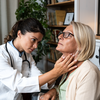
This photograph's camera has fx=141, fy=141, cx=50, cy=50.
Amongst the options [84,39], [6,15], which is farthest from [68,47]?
[6,15]

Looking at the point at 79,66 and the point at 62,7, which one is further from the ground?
the point at 62,7

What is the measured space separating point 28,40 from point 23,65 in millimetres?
331

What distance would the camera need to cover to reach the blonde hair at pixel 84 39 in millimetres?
997

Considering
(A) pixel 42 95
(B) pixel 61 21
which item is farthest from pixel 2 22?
(A) pixel 42 95

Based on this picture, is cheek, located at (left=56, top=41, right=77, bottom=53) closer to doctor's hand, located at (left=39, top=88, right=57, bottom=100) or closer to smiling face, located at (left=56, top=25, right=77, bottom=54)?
smiling face, located at (left=56, top=25, right=77, bottom=54)

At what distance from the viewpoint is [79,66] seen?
42.3 inches

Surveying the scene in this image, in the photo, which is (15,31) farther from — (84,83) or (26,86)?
(84,83)

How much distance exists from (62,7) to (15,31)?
2.18 m

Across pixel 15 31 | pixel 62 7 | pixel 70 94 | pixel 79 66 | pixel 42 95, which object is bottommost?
pixel 42 95

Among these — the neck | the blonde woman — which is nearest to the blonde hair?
the blonde woman

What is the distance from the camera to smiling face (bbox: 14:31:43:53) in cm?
134

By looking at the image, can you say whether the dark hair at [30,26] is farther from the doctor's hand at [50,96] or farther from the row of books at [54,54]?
the row of books at [54,54]

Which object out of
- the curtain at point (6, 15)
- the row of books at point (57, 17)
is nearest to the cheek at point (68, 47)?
the curtain at point (6, 15)

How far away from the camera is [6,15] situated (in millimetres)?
2672
